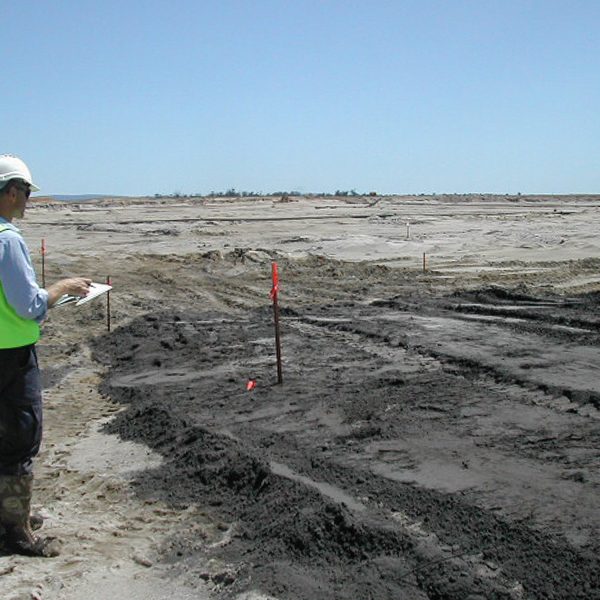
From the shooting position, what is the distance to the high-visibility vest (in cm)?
404

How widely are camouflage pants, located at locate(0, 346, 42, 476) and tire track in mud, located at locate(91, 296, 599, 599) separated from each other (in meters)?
1.07

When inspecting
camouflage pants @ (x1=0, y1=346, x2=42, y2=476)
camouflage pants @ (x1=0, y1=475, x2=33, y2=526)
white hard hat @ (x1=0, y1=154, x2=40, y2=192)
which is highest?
white hard hat @ (x1=0, y1=154, x2=40, y2=192)

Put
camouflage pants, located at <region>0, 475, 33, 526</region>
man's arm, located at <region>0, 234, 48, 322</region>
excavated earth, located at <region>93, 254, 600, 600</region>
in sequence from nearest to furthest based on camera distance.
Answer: man's arm, located at <region>0, 234, 48, 322</region> < excavated earth, located at <region>93, 254, 600, 600</region> < camouflage pants, located at <region>0, 475, 33, 526</region>

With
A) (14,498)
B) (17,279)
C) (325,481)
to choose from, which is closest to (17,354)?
(17,279)

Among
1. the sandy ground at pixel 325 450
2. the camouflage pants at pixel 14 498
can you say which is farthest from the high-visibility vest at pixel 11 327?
the sandy ground at pixel 325 450

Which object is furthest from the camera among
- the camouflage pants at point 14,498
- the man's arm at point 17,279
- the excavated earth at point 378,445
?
the camouflage pants at point 14,498

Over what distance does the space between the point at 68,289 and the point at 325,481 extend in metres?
2.27

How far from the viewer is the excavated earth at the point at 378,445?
4.09 m

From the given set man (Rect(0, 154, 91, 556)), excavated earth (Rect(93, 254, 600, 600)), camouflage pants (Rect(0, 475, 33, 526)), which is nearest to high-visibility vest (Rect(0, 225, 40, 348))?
man (Rect(0, 154, 91, 556))

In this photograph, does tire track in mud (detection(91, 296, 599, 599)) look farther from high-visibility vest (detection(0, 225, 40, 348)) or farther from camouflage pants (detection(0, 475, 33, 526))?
Result: high-visibility vest (detection(0, 225, 40, 348))

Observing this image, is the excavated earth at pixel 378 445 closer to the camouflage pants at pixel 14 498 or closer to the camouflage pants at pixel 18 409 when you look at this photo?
the camouflage pants at pixel 14 498

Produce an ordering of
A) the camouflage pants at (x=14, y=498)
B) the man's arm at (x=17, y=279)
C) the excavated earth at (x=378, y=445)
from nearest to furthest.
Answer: the man's arm at (x=17, y=279) → the excavated earth at (x=378, y=445) → the camouflage pants at (x=14, y=498)

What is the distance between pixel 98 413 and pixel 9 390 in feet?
12.6

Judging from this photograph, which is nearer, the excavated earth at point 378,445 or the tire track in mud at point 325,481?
the tire track in mud at point 325,481
